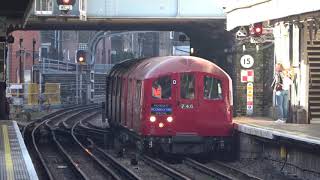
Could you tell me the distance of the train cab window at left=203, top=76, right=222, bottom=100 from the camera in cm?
1794

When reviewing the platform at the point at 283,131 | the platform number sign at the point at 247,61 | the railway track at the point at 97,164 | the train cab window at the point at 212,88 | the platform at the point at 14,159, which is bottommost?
the railway track at the point at 97,164

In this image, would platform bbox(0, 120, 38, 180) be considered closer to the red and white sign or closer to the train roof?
the train roof

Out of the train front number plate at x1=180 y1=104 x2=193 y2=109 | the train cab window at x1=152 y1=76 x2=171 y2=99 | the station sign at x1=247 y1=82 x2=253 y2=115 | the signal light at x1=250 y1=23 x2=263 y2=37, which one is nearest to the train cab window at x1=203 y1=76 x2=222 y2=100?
the train front number plate at x1=180 y1=104 x2=193 y2=109

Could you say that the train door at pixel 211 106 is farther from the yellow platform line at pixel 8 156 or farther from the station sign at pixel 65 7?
the station sign at pixel 65 7

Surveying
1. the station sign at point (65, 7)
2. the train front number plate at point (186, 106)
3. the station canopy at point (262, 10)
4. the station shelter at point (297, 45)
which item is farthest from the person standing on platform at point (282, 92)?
the station sign at point (65, 7)

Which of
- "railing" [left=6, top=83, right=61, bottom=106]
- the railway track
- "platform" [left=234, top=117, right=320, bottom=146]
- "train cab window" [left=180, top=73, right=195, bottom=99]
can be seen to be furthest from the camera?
"railing" [left=6, top=83, right=61, bottom=106]

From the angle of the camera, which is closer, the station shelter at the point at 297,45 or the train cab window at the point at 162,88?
the train cab window at the point at 162,88

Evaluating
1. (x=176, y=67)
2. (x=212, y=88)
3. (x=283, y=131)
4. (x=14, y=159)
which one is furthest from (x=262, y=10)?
(x=14, y=159)

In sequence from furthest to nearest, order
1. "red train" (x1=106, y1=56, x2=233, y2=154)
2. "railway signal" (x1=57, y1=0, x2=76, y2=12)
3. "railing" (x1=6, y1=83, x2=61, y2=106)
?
"railing" (x1=6, y1=83, x2=61, y2=106) → "railway signal" (x1=57, y1=0, x2=76, y2=12) → "red train" (x1=106, y1=56, x2=233, y2=154)

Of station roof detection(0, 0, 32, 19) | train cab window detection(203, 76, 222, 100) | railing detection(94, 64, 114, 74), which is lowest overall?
train cab window detection(203, 76, 222, 100)

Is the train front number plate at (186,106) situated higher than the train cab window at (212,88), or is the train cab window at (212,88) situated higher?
the train cab window at (212,88)

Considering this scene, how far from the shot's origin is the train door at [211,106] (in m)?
17.7

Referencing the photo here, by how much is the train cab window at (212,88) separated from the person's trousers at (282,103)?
200 centimetres

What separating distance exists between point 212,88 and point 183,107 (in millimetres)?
973
